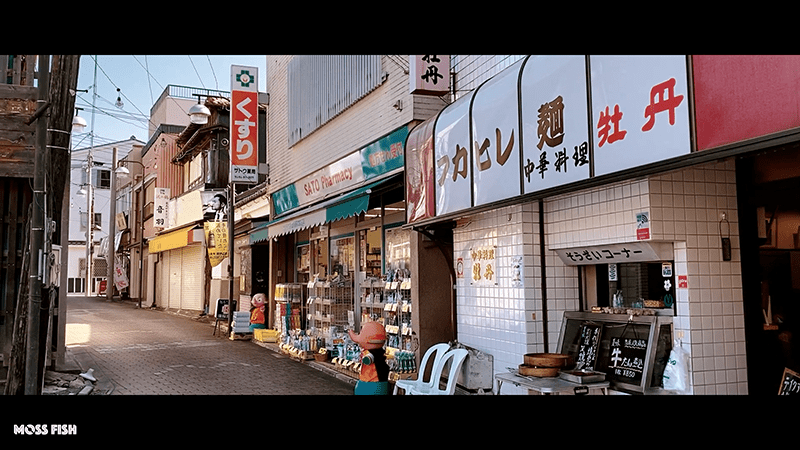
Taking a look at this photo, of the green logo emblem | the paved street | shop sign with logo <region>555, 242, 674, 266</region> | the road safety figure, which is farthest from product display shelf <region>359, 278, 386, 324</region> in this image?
the green logo emblem

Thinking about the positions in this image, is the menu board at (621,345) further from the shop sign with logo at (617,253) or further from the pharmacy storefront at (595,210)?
the shop sign with logo at (617,253)

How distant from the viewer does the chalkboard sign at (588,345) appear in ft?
20.4

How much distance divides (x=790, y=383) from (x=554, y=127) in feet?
9.66

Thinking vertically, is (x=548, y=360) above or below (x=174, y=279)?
below

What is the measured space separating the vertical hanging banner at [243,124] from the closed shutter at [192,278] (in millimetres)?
10433

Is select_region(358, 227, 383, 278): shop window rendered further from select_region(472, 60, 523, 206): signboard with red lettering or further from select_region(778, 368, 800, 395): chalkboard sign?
select_region(778, 368, 800, 395): chalkboard sign

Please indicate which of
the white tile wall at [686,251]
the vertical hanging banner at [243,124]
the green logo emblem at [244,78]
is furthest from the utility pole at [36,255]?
the green logo emblem at [244,78]

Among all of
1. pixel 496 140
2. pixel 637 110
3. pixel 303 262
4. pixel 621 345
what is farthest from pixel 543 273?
pixel 303 262

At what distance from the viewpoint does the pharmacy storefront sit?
4805 mm

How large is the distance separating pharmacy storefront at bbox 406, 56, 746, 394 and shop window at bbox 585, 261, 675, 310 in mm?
13

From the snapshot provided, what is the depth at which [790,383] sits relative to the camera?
198 inches

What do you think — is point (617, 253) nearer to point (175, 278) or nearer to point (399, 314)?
point (399, 314)
